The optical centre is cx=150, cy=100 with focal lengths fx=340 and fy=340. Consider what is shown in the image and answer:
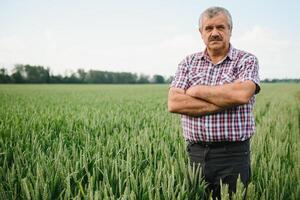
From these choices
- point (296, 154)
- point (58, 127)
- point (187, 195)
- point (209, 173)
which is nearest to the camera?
point (187, 195)

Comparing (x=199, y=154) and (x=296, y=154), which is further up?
(x=199, y=154)

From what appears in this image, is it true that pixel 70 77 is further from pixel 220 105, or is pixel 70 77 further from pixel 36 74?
pixel 220 105

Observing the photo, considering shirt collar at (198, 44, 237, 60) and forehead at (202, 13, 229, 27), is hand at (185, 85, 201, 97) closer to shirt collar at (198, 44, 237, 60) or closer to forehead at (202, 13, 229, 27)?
shirt collar at (198, 44, 237, 60)

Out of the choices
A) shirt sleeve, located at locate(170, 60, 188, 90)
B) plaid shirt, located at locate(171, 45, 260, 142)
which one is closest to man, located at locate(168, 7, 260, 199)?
plaid shirt, located at locate(171, 45, 260, 142)

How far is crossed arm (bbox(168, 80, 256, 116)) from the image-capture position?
2412mm

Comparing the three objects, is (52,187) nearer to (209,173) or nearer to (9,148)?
(209,173)

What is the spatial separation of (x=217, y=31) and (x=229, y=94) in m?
0.48

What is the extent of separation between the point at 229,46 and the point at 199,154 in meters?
0.86

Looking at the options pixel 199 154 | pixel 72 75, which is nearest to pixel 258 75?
pixel 199 154

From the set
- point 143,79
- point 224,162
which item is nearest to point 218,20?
point 224,162

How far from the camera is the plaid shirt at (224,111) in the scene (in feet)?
8.09

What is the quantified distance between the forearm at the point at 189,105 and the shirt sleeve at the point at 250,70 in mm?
309

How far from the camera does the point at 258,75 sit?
259 centimetres

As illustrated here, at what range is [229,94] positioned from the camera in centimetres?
241
